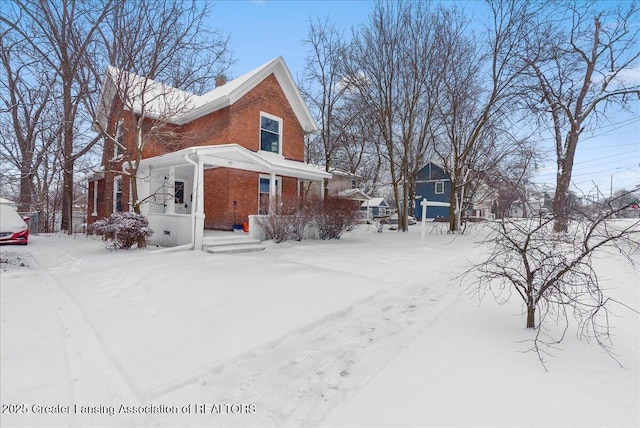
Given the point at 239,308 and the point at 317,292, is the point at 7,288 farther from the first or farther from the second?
the point at 317,292

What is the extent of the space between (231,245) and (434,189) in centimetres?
3276

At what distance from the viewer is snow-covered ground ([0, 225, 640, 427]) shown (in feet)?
6.82

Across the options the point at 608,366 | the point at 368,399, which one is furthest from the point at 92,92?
the point at 608,366

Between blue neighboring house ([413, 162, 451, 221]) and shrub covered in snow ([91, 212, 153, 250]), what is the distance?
31.6 m

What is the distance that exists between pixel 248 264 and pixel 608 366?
564 centimetres

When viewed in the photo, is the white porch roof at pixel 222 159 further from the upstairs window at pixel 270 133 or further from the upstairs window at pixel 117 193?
the upstairs window at pixel 117 193

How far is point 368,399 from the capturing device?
2197mm

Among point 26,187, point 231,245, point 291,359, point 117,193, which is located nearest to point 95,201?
point 117,193

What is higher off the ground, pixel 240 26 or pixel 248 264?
pixel 240 26

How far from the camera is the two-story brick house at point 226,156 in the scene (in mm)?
10852

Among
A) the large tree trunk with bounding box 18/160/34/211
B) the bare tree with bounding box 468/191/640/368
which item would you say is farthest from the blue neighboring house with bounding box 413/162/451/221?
the large tree trunk with bounding box 18/160/34/211

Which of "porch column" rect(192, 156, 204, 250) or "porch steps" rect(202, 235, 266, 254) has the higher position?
"porch column" rect(192, 156, 204, 250)

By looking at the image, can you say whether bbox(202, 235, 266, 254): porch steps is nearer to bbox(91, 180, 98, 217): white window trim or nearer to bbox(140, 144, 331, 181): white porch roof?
bbox(140, 144, 331, 181): white porch roof

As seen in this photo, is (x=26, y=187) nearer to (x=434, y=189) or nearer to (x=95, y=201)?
(x=95, y=201)
